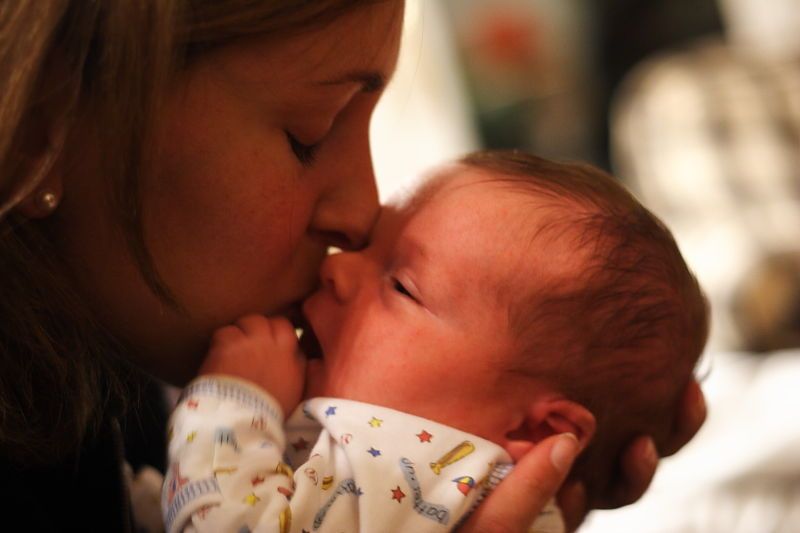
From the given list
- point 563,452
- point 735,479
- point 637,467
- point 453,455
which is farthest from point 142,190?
point 735,479

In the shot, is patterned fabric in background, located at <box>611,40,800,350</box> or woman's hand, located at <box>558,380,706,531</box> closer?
woman's hand, located at <box>558,380,706,531</box>

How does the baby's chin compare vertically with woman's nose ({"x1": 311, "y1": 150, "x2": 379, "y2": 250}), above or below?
below

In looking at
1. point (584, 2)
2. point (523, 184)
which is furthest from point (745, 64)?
point (523, 184)

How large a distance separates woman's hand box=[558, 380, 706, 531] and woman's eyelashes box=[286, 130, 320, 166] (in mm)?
533

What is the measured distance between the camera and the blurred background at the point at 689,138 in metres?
1.74

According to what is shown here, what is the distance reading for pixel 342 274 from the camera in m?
1.10

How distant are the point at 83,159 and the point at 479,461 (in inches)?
20.9

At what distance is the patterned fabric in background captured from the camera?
2863 mm

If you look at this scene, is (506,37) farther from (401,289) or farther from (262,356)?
(262,356)

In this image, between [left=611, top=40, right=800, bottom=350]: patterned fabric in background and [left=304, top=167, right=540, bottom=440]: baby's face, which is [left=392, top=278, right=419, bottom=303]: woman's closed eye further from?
[left=611, top=40, right=800, bottom=350]: patterned fabric in background

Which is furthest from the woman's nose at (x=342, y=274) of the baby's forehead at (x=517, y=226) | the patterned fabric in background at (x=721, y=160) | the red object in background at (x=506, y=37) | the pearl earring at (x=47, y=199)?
the red object in background at (x=506, y=37)

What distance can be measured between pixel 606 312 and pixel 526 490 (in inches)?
9.1

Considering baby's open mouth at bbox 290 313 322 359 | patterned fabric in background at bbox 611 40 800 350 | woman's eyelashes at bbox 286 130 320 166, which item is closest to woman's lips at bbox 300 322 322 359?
baby's open mouth at bbox 290 313 322 359

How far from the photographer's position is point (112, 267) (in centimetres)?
97
